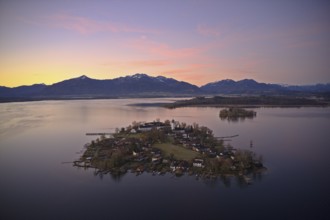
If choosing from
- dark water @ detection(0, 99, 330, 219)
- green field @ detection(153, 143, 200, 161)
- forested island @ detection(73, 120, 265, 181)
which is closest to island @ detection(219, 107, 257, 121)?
forested island @ detection(73, 120, 265, 181)

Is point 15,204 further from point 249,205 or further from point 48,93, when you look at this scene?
point 48,93

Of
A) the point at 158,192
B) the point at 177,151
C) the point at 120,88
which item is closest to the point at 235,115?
the point at 177,151

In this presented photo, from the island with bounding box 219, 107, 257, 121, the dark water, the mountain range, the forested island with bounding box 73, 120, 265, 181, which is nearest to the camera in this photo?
the dark water

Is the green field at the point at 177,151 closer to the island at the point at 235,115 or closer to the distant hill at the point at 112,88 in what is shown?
the island at the point at 235,115

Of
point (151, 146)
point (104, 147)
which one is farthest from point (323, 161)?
point (104, 147)

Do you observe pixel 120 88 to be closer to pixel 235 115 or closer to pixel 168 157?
pixel 235 115

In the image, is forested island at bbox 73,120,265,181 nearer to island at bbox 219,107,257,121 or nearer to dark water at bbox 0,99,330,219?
dark water at bbox 0,99,330,219

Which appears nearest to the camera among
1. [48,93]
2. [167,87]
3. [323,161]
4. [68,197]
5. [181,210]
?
[181,210]
